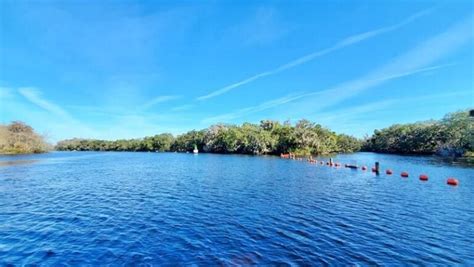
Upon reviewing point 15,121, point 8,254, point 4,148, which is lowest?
point 8,254

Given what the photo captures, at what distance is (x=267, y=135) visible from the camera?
98250 millimetres

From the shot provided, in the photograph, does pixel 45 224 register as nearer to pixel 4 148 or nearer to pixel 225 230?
pixel 225 230

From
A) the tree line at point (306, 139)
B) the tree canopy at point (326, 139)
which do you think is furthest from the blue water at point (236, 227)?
the tree line at point (306, 139)

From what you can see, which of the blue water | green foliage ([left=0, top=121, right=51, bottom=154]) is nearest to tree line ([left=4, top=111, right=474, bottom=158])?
green foliage ([left=0, top=121, right=51, bottom=154])

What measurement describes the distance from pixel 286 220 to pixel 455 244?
7319 millimetres

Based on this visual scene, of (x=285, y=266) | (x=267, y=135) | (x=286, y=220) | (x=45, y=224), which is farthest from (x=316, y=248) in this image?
(x=267, y=135)

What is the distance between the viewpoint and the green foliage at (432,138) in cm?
6531

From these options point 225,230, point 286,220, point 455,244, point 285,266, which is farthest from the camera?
point 286,220

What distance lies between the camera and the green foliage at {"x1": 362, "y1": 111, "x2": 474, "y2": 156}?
214 ft

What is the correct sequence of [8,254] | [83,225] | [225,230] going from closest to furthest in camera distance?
[8,254]
[225,230]
[83,225]

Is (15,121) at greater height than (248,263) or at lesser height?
greater

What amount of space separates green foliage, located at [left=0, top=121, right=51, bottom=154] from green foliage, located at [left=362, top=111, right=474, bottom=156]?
138m

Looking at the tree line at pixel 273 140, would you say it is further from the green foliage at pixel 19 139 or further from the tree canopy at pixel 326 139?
the green foliage at pixel 19 139

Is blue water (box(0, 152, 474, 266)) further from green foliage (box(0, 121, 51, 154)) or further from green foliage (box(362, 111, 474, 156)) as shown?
green foliage (box(0, 121, 51, 154))
